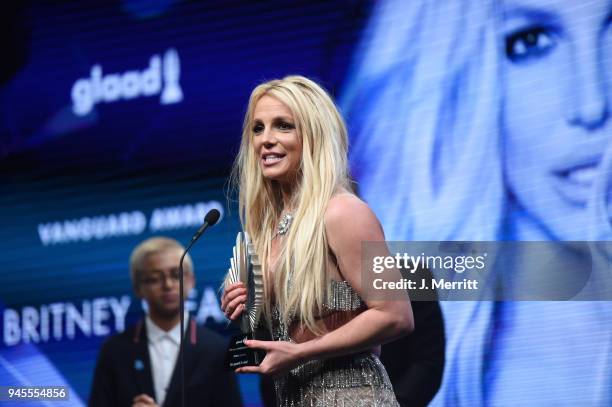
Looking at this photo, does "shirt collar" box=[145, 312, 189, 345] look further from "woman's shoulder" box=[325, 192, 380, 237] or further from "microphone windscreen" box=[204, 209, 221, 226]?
"woman's shoulder" box=[325, 192, 380, 237]

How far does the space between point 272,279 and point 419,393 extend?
1521 mm

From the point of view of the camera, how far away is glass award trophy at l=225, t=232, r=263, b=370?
2457 millimetres

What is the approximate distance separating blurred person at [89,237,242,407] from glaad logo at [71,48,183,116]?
726 millimetres

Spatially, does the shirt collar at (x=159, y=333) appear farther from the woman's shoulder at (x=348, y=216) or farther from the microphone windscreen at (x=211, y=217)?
the woman's shoulder at (x=348, y=216)

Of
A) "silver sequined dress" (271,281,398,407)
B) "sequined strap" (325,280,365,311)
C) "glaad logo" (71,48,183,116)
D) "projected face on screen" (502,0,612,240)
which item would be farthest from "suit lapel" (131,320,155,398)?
"sequined strap" (325,280,365,311)

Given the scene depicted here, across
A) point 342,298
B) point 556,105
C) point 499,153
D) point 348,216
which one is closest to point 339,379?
point 342,298

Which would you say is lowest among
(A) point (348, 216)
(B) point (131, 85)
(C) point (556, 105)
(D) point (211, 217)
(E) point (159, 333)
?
(A) point (348, 216)

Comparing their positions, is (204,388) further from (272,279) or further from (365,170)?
(272,279)

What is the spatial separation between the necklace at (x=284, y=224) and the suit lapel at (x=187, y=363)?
187 cm

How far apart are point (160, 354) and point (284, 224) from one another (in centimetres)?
206

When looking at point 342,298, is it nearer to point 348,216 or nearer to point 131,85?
point 348,216

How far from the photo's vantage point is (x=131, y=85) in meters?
4.83

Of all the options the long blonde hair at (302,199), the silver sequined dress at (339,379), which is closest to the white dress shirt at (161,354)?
the long blonde hair at (302,199)

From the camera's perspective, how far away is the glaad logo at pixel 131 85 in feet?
15.5
